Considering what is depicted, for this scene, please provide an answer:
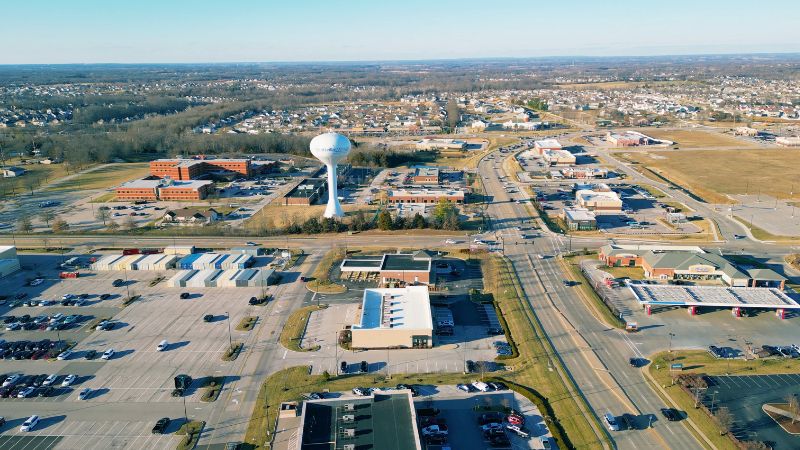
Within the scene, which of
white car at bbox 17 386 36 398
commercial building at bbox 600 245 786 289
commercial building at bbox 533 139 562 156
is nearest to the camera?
white car at bbox 17 386 36 398

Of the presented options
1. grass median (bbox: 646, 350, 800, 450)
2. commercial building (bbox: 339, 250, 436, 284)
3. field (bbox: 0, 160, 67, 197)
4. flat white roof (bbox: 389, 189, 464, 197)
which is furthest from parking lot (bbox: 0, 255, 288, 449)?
field (bbox: 0, 160, 67, 197)

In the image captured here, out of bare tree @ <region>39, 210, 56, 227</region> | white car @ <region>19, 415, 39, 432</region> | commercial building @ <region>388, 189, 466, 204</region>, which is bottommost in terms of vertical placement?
white car @ <region>19, 415, 39, 432</region>

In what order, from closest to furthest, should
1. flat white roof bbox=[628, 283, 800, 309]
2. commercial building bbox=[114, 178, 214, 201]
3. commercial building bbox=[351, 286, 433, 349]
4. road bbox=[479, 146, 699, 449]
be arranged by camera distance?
road bbox=[479, 146, 699, 449], commercial building bbox=[351, 286, 433, 349], flat white roof bbox=[628, 283, 800, 309], commercial building bbox=[114, 178, 214, 201]

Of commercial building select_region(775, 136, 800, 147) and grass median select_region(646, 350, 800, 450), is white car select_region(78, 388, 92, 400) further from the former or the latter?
commercial building select_region(775, 136, 800, 147)

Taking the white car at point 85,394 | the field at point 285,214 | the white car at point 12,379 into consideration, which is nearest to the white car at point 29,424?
the white car at point 85,394

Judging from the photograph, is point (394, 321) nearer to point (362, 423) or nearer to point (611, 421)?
point (362, 423)
